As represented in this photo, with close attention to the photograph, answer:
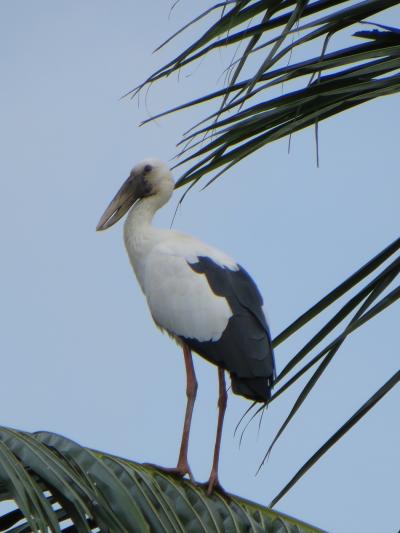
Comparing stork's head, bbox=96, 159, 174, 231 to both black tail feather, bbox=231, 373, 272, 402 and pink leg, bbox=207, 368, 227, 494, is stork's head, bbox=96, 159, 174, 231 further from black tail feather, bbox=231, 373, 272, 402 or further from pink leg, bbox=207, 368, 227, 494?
black tail feather, bbox=231, 373, 272, 402

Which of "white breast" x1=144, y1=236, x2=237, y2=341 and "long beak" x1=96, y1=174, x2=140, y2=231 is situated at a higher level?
"long beak" x1=96, y1=174, x2=140, y2=231

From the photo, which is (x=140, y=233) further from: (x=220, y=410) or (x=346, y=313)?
(x=346, y=313)

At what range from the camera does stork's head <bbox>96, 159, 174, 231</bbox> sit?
623cm

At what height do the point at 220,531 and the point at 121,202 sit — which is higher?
the point at 121,202

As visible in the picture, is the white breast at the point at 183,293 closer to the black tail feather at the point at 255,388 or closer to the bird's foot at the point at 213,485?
the black tail feather at the point at 255,388

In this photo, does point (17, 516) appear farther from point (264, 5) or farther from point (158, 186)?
point (158, 186)

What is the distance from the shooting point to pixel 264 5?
230 centimetres

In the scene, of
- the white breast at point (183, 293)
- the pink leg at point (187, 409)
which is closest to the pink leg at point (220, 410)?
the pink leg at point (187, 409)

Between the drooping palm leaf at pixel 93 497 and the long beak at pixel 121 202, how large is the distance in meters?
3.32

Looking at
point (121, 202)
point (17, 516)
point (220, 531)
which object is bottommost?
point (220, 531)

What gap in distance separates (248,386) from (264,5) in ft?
7.93

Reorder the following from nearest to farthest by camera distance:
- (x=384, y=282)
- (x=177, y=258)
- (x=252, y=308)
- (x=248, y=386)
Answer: (x=384, y=282) → (x=248, y=386) → (x=252, y=308) → (x=177, y=258)

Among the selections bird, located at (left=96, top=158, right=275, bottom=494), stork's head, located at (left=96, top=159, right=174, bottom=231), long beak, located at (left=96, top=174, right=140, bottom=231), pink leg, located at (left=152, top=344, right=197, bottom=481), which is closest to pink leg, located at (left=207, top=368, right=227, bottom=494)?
bird, located at (left=96, top=158, right=275, bottom=494)

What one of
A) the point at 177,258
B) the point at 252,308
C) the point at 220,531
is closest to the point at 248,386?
the point at 252,308
